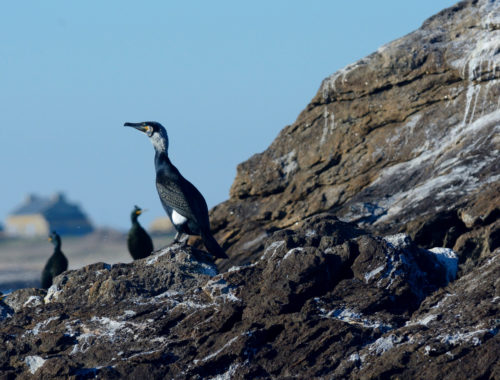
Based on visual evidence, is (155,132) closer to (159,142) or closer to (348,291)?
(159,142)

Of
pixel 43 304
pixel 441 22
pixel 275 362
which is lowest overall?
pixel 275 362

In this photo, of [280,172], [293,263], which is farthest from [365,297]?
[280,172]

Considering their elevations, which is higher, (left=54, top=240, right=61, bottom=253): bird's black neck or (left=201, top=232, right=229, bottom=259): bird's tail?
(left=54, top=240, right=61, bottom=253): bird's black neck

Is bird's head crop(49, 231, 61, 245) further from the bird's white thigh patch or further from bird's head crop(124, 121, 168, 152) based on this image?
the bird's white thigh patch

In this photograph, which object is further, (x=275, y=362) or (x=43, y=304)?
(x=43, y=304)

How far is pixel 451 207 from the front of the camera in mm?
11031

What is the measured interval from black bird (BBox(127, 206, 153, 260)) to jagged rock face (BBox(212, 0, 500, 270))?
3.62 feet

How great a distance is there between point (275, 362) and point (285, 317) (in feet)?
1.38

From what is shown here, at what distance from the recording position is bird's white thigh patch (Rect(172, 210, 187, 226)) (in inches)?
423

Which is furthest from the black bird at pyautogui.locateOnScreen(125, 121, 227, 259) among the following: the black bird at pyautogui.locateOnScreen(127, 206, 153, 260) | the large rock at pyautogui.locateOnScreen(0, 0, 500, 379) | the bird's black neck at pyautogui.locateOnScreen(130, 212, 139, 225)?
the bird's black neck at pyautogui.locateOnScreen(130, 212, 139, 225)

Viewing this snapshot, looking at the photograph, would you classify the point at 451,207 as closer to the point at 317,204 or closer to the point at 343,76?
the point at 317,204

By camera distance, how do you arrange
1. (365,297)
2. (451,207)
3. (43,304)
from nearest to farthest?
(365,297), (43,304), (451,207)

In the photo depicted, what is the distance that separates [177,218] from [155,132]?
1.27 metres

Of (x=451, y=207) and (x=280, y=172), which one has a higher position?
(x=280, y=172)
